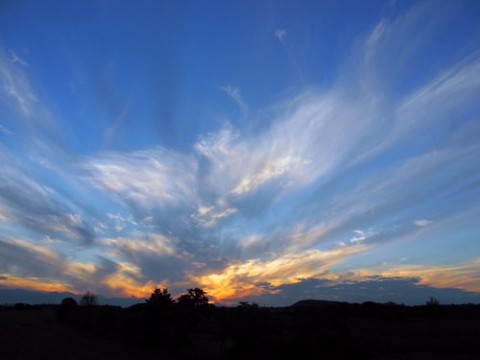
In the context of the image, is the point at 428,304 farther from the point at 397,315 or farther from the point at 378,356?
the point at 378,356

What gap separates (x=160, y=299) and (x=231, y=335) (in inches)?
549

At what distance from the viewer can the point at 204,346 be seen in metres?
38.3

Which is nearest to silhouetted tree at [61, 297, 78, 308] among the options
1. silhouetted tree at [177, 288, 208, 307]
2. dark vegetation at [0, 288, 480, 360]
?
dark vegetation at [0, 288, 480, 360]

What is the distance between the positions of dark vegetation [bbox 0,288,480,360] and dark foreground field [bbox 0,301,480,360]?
2.1 inches

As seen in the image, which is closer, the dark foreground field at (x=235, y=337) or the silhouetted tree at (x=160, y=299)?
the dark foreground field at (x=235, y=337)

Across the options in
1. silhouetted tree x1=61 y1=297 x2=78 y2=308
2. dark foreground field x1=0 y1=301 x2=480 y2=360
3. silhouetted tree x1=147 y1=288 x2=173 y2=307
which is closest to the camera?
A: dark foreground field x1=0 y1=301 x2=480 y2=360

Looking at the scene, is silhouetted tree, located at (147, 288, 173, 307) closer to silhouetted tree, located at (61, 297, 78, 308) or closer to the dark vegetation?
the dark vegetation

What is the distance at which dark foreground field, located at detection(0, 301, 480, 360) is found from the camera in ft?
77.4

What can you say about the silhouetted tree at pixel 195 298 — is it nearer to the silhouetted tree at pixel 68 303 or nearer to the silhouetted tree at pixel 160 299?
the silhouetted tree at pixel 160 299

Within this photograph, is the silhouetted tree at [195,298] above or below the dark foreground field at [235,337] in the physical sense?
above

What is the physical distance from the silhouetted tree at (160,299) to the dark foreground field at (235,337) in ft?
1.84

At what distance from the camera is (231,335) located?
2705 centimetres

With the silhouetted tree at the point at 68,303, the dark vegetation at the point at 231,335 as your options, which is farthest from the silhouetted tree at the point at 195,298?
the silhouetted tree at the point at 68,303

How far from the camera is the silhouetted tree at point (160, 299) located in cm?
3750
